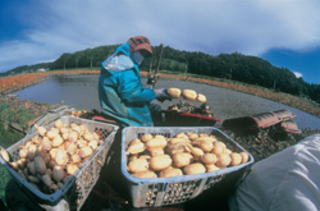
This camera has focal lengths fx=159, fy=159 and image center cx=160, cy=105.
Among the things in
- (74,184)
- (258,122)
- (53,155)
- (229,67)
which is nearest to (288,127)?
(258,122)

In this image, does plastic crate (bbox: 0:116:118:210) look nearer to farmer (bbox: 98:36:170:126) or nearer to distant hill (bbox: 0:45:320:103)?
farmer (bbox: 98:36:170:126)

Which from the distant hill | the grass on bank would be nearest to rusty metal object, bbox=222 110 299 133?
the grass on bank

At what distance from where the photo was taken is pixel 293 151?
1448mm

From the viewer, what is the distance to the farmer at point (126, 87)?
84.7 inches

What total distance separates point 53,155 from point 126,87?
1.13 metres

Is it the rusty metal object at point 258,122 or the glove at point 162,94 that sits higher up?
the glove at point 162,94

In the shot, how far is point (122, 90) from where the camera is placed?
7.25 feet

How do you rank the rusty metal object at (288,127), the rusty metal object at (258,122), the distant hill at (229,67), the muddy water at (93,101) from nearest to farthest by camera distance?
the rusty metal object at (258,122), the rusty metal object at (288,127), the muddy water at (93,101), the distant hill at (229,67)

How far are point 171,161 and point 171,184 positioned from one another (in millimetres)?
244

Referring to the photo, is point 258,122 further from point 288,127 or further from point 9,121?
point 9,121

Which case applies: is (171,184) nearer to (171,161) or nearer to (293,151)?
(171,161)

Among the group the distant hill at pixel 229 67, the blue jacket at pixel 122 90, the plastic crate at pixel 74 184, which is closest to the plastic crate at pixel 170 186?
the plastic crate at pixel 74 184

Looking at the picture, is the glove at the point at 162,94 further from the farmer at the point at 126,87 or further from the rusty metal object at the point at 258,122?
the rusty metal object at the point at 258,122

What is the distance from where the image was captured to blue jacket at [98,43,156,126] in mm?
2143
